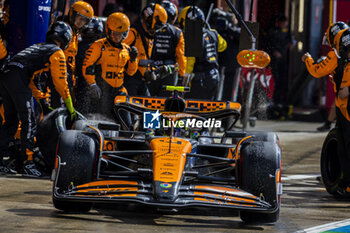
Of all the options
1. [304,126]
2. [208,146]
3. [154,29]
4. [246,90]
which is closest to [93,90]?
[154,29]

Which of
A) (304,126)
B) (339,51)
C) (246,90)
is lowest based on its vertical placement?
(304,126)

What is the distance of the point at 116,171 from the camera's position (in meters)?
7.71

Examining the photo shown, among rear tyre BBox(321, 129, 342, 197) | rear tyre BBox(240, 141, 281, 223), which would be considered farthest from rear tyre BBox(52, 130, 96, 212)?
rear tyre BBox(321, 129, 342, 197)

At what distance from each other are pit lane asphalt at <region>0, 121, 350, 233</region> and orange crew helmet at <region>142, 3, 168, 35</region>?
3324mm

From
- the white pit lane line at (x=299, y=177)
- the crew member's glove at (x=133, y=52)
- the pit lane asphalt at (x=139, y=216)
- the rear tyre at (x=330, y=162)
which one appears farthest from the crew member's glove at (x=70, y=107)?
the rear tyre at (x=330, y=162)

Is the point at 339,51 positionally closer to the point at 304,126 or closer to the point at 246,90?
the point at 246,90

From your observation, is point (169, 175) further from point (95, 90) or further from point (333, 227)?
point (95, 90)

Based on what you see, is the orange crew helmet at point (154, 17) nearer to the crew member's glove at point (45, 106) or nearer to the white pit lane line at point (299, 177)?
the crew member's glove at point (45, 106)

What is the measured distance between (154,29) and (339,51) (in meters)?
3.54

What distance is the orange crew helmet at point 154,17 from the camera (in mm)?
11953

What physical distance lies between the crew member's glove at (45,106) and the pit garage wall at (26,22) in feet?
5.34

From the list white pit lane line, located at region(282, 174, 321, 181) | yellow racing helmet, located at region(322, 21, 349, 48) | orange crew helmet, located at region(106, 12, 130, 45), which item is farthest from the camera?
orange crew helmet, located at region(106, 12, 130, 45)

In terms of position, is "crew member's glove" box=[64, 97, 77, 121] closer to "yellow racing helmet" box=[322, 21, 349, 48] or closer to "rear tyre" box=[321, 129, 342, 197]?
"rear tyre" box=[321, 129, 342, 197]

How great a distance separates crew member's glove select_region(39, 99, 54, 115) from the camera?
1041 centimetres
